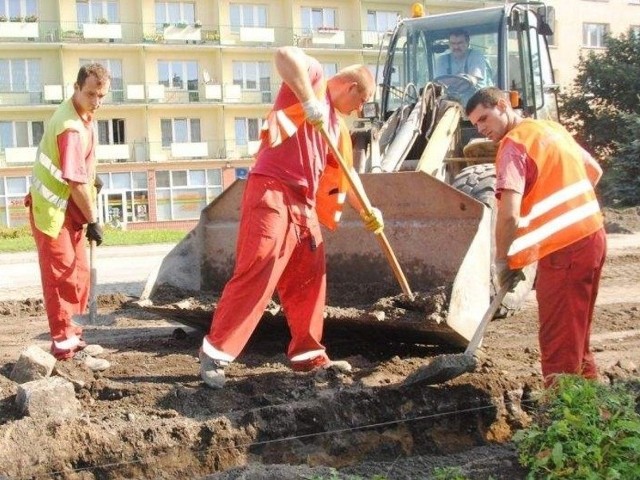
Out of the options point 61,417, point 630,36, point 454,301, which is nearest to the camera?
point 61,417

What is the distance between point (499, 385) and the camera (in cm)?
467

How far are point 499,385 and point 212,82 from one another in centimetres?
3392

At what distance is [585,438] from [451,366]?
0.95 metres

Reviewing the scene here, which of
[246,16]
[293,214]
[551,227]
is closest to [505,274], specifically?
[551,227]

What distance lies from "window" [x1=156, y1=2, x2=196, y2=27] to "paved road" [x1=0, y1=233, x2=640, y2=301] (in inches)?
791

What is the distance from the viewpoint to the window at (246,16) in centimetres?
3778

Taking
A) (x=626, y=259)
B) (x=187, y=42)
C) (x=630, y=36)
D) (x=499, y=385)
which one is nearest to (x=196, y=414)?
(x=499, y=385)

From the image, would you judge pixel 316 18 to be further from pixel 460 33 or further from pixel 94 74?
pixel 94 74

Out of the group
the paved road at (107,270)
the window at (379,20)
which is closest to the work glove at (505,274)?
the paved road at (107,270)

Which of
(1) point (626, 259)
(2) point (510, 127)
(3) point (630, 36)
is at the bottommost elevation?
(1) point (626, 259)

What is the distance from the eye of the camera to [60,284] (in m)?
5.48

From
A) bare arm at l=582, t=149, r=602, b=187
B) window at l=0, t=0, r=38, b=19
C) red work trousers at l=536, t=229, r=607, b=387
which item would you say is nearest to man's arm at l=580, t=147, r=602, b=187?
bare arm at l=582, t=149, r=602, b=187

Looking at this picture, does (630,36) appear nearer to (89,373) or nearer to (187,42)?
(187,42)

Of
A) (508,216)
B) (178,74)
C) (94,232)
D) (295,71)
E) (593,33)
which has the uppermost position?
(593,33)
